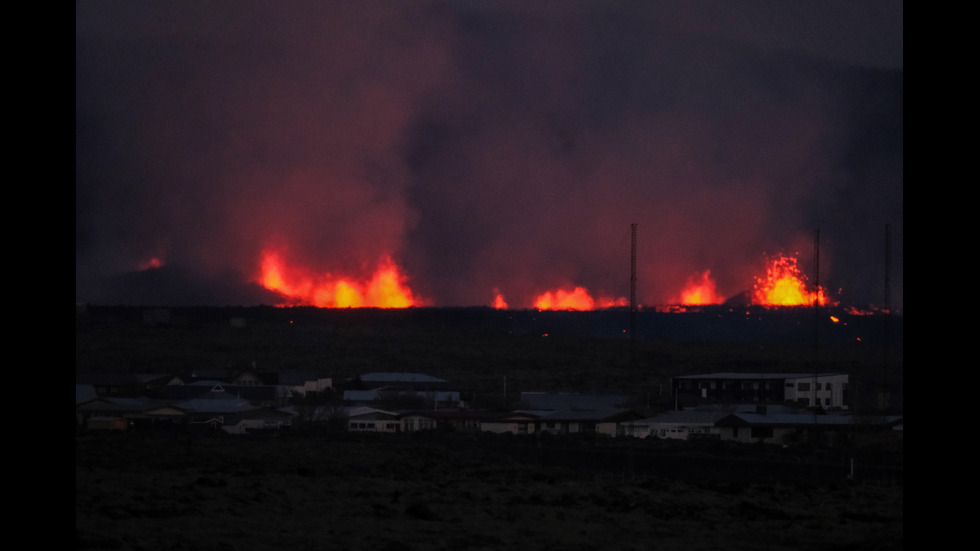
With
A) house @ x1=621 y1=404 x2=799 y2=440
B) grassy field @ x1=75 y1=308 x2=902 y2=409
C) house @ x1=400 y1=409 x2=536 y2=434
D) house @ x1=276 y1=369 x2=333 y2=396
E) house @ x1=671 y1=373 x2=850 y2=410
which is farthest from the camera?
grassy field @ x1=75 y1=308 x2=902 y2=409

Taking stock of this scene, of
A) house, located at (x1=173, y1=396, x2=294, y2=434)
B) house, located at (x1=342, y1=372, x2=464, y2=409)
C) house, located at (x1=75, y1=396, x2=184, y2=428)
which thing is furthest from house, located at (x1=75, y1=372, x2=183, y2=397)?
house, located at (x1=342, y1=372, x2=464, y2=409)

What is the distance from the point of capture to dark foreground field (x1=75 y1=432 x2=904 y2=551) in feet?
67.8

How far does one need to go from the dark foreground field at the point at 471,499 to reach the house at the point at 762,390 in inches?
985

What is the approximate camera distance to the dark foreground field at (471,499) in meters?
20.7

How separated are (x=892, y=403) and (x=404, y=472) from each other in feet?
101

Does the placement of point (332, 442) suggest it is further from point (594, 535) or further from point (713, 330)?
point (713, 330)

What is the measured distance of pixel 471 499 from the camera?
87.4 ft

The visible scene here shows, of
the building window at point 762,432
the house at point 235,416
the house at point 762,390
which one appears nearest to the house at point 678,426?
the building window at point 762,432

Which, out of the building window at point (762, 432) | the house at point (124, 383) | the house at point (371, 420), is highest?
the house at point (124, 383)

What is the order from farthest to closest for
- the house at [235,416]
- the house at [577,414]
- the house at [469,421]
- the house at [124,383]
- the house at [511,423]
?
1. the house at [124,383]
2. the house at [235,416]
3. the house at [469,421]
4. the house at [511,423]
5. the house at [577,414]

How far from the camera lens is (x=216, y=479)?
28.5 meters

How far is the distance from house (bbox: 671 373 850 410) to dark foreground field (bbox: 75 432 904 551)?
25.0 m

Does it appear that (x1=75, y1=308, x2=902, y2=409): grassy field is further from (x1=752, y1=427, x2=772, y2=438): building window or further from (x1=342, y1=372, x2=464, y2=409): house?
(x1=752, y1=427, x2=772, y2=438): building window

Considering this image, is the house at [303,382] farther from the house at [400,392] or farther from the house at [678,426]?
the house at [678,426]
